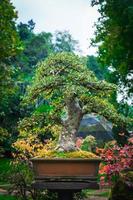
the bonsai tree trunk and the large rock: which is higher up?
the large rock

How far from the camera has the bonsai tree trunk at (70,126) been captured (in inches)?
340

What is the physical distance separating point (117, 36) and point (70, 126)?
8126 millimetres

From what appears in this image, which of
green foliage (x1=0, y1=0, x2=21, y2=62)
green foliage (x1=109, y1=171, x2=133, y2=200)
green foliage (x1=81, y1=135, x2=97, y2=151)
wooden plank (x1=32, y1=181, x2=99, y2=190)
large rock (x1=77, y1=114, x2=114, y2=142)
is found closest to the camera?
wooden plank (x1=32, y1=181, x2=99, y2=190)

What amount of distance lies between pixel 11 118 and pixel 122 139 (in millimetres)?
5979

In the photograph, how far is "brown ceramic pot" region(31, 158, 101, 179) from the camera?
801cm

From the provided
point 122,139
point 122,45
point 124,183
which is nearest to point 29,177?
point 124,183

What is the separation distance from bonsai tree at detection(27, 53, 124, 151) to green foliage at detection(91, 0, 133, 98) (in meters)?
4.55

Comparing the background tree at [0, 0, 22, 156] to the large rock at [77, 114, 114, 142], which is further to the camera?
the large rock at [77, 114, 114, 142]

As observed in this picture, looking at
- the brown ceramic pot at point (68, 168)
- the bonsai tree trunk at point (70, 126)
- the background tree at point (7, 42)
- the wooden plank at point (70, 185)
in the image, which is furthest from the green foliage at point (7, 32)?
the wooden plank at point (70, 185)

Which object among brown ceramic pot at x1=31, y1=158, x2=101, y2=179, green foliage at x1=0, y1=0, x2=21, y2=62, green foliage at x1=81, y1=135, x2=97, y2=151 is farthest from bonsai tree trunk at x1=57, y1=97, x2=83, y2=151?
green foliage at x1=81, y1=135, x2=97, y2=151

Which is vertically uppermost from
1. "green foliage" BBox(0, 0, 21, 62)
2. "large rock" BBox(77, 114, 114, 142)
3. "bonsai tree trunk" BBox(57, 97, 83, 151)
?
"green foliage" BBox(0, 0, 21, 62)

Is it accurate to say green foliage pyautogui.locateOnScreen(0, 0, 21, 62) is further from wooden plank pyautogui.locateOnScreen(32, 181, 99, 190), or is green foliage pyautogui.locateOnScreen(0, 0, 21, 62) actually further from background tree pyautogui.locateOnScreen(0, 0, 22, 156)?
wooden plank pyautogui.locateOnScreen(32, 181, 99, 190)

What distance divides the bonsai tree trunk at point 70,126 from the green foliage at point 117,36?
5108 mm

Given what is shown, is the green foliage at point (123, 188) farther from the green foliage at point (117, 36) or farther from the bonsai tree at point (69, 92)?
the green foliage at point (117, 36)
